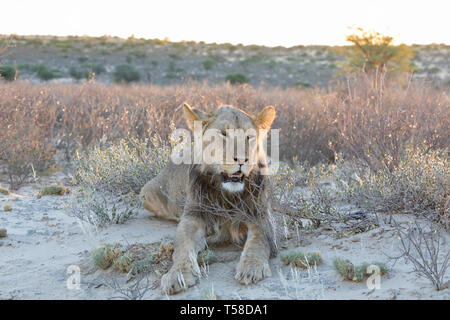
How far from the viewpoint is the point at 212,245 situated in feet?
16.2

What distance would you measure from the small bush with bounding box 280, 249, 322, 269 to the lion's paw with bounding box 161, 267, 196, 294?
89 centimetres

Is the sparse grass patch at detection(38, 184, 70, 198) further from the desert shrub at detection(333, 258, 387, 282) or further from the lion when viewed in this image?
the desert shrub at detection(333, 258, 387, 282)

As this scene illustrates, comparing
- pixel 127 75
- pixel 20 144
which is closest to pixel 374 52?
pixel 20 144

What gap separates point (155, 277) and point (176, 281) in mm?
478

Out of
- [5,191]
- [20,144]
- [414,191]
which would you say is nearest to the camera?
[414,191]

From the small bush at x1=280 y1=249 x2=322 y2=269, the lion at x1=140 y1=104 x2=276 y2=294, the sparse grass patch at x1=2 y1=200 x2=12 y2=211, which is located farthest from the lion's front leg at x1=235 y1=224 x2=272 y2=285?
the sparse grass patch at x1=2 y1=200 x2=12 y2=211

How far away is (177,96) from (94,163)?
501cm

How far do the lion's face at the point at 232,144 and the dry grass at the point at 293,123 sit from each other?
2.82 m

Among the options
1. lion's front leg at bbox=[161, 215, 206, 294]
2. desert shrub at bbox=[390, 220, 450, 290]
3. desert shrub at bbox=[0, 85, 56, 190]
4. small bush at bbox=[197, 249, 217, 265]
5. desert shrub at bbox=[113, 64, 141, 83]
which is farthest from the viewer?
desert shrub at bbox=[113, 64, 141, 83]

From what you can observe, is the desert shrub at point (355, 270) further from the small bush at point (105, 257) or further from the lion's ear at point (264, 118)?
the small bush at point (105, 257)

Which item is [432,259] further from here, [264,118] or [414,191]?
[264,118]

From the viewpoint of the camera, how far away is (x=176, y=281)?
3949mm

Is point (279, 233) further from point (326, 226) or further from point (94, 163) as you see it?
point (94, 163)

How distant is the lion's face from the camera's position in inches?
169
